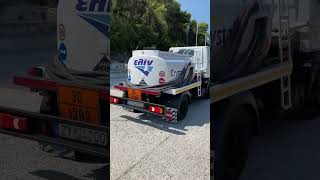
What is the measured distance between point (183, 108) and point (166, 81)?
0.45 feet

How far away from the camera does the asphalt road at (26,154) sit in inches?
101

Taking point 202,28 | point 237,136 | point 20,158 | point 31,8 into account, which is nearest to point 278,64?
point 237,136

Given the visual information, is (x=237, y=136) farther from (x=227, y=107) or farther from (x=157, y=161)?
Answer: (x=157, y=161)

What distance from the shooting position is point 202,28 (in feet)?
7.25

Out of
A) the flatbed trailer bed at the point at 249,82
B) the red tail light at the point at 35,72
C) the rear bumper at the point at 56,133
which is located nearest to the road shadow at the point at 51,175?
the rear bumper at the point at 56,133

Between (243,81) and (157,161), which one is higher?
(243,81)

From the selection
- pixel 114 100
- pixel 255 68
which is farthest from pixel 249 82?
pixel 114 100

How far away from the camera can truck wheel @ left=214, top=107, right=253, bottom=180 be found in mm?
2414

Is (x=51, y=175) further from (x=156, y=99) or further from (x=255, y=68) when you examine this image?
(x=255, y=68)

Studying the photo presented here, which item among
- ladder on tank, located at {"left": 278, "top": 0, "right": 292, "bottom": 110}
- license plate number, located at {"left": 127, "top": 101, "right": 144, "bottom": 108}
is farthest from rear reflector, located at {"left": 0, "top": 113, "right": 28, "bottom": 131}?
ladder on tank, located at {"left": 278, "top": 0, "right": 292, "bottom": 110}

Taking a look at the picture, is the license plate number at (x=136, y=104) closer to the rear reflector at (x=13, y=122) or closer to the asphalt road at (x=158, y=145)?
the asphalt road at (x=158, y=145)

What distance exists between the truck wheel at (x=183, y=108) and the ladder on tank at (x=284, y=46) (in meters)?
0.76

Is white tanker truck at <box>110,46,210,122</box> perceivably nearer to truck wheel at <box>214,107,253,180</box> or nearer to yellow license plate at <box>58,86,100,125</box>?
yellow license plate at <box>58,86,100,125</box>

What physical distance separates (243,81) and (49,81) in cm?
93
